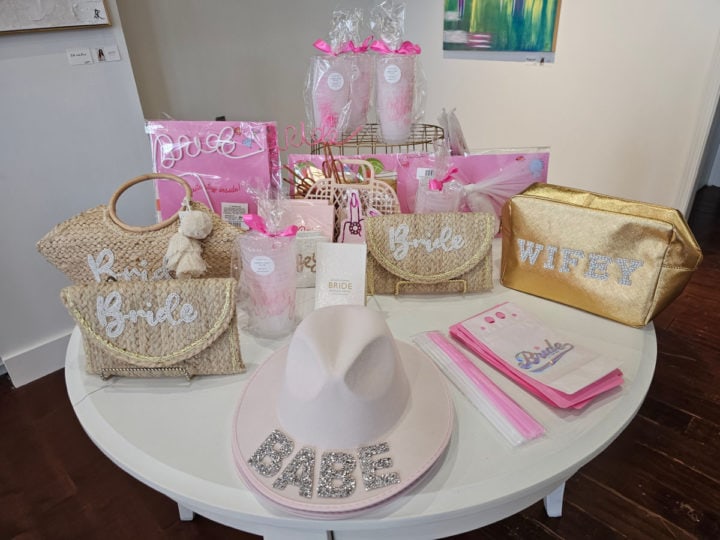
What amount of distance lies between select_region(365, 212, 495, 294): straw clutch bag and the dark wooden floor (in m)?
0.81

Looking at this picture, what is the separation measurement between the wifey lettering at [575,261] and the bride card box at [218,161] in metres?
0.69

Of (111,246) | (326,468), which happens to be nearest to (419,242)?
(326,468)

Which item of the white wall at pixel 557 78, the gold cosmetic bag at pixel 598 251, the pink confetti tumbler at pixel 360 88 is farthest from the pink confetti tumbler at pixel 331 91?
the white wall at pixel 557 78

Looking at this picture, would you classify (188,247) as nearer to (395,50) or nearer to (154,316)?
(154,316)

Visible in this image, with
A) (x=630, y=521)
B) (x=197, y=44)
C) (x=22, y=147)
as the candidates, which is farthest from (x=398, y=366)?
(x=197, y=44)

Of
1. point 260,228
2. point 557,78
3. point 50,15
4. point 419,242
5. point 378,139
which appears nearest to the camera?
point 260,228

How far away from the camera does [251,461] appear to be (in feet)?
2.32

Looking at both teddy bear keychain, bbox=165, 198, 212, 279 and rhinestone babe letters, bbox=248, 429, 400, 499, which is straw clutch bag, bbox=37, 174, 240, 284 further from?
→ rhinestone babe letters, bbox=248, 429, 400, 499

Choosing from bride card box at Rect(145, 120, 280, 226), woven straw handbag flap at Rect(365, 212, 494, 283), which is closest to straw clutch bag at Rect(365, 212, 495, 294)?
woven straw handbag flap at Rect(365, 212, 494, 283)

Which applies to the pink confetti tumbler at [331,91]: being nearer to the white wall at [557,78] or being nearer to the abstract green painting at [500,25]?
the white wall at [557,78]

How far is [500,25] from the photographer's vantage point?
108 inches

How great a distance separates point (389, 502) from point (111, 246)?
0.77 m

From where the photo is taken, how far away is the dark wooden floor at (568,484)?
54.0 inches

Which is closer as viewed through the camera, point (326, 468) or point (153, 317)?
point (326, 468)
